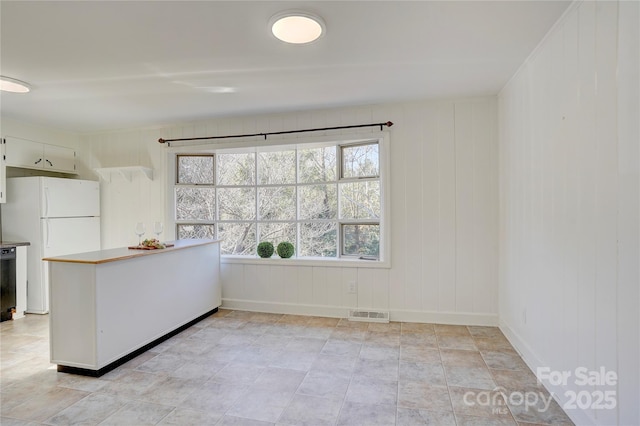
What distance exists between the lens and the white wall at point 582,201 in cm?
142

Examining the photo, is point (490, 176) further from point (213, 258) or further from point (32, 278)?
point (32, 278)

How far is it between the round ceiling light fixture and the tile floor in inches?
93.0

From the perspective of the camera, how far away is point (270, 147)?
13.1 ft

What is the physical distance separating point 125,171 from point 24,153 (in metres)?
1.11

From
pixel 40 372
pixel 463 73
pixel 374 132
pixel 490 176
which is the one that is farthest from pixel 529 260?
pixel 40 372

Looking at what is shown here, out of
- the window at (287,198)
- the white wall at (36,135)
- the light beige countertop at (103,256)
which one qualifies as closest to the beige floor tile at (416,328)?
the window at (287,198)

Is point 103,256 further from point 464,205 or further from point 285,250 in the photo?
point 464,205

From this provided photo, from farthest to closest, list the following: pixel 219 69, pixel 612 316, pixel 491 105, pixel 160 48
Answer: pixel 491 105
pixel 219 69
pixel 160 48
pixel 612 316

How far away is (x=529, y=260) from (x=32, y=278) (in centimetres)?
538

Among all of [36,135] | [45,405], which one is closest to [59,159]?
[36,135]

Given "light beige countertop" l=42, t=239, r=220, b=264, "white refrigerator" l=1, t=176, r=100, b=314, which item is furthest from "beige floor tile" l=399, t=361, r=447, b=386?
"white refrigerator" l=1, t=176, r=100, b=314

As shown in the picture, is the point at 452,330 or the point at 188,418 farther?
the point at 452,330

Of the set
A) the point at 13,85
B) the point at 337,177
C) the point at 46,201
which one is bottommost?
the point at 46,201

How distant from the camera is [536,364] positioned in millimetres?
2381
